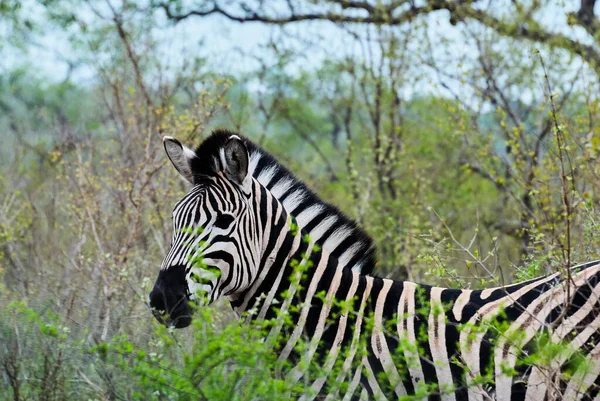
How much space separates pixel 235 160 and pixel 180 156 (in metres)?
0.44

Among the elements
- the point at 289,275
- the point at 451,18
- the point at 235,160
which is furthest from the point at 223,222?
the point at 451,18

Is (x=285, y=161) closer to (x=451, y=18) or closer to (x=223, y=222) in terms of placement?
(x=451, y=18)

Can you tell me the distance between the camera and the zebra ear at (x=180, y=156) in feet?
15.0

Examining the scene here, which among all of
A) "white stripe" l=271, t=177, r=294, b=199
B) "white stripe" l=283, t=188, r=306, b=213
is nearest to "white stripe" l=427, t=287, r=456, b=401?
"white stripe" l=283, t=188, r=306, b=213

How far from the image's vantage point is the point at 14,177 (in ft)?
40.3

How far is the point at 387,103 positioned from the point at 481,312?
10.2 meters

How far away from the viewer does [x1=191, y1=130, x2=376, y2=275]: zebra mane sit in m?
4.52

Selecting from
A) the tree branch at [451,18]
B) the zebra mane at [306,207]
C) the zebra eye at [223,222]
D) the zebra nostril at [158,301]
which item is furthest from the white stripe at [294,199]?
the tree branch at [451,18]

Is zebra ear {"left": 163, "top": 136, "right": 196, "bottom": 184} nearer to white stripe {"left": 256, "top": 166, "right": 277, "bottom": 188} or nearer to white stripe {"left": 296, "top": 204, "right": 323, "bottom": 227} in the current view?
white stripe {"left": 256, "top": 166, "right": 277, "bottom": 188}

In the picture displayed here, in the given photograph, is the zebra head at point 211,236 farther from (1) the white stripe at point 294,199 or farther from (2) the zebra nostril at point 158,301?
(1) the white stripe at point 294,199

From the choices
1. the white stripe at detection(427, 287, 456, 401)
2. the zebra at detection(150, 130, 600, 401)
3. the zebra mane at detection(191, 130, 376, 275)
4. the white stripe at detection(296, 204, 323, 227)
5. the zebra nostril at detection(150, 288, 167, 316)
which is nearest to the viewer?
the zebra at detection(150, 130, 600, 401)

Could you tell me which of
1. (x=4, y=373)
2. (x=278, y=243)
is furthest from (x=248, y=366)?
(x=4, y=373)

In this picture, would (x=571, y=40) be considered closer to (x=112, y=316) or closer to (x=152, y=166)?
(x=152, y=166)

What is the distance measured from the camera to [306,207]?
470 centimetres
